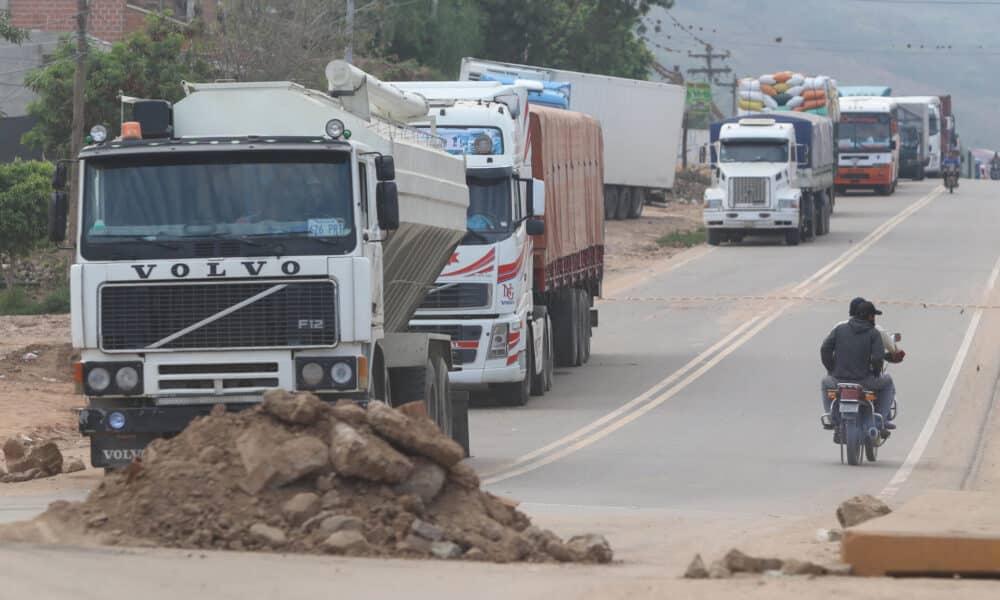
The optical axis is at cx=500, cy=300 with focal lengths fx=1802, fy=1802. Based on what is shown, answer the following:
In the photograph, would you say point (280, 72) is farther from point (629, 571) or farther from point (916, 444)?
point (629, 571)

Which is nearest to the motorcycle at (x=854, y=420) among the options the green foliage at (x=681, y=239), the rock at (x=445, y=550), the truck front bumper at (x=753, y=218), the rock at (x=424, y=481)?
the rock at (x=424, y=481)

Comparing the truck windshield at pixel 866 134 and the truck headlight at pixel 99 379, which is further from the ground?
the truck windshield at pixel 866 134

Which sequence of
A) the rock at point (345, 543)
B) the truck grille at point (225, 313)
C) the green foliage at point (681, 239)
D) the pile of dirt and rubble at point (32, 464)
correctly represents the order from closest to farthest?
the rock at point (345, 543) < the truck grille at point (225, 313) < the pile of dirt and rubble at point (32, 464) < the green foliage at point (681, 239)

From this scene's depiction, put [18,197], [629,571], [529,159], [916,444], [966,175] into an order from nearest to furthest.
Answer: [629,571] → [916,444] → [529,159] → [18,197] → [966,175]

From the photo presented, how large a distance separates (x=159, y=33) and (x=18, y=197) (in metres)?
6.44

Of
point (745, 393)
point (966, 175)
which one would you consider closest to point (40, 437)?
point (745, 393)

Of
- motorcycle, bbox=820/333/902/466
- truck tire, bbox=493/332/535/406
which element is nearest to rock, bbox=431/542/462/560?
motorcycle, bbox=820/333/902/466

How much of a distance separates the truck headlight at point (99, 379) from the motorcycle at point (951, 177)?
2408 inches

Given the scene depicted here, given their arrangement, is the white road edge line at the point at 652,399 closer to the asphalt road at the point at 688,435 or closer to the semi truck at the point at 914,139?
the asphalt road at the point at 688,435

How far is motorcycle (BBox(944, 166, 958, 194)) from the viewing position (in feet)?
232

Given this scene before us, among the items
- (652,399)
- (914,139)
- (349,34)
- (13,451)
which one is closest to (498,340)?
(652,399)

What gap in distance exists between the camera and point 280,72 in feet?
134

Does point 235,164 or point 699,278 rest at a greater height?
point 235,164

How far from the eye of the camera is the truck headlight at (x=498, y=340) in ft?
67.6
